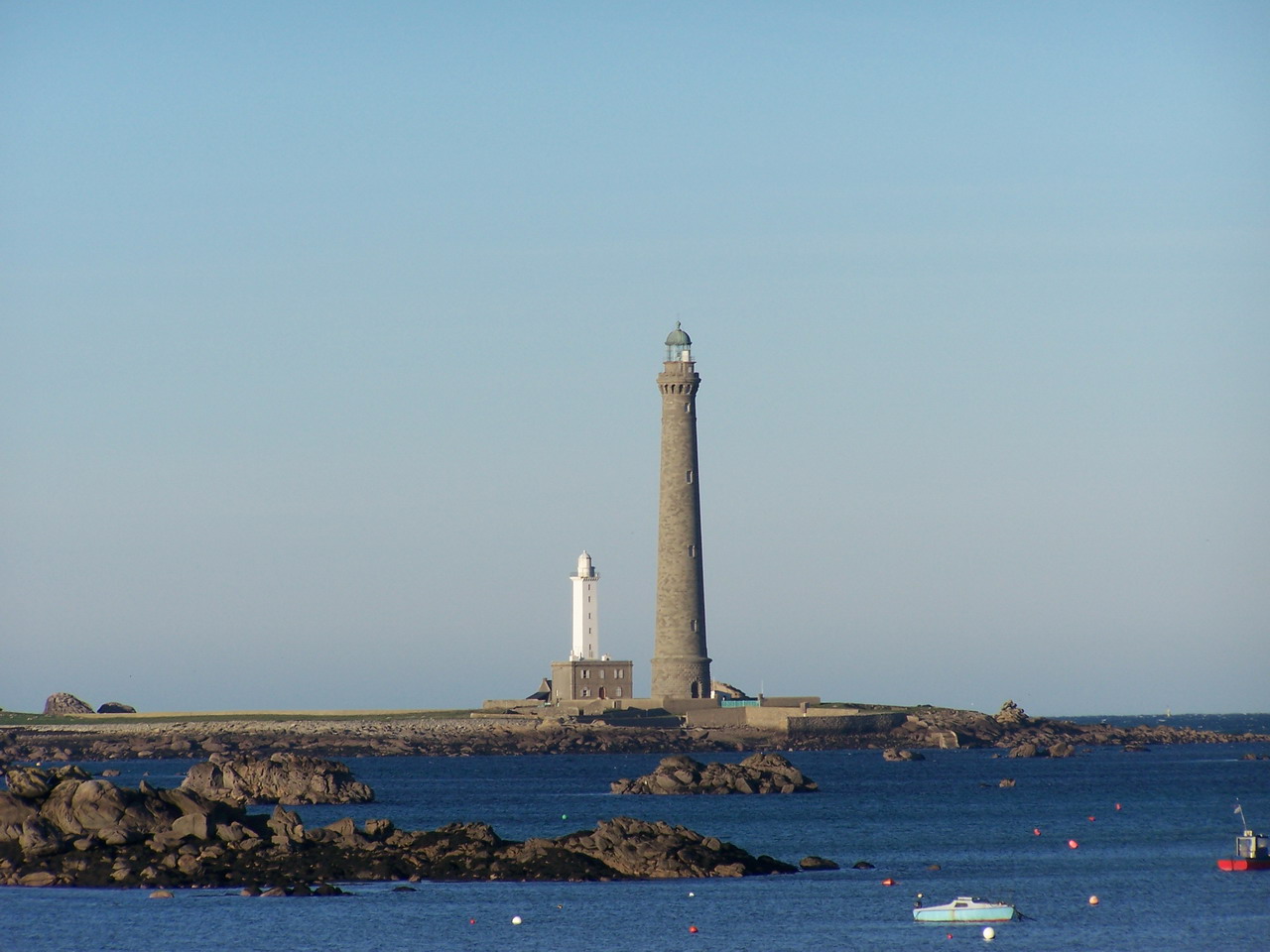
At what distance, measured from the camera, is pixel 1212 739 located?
14725 centimetres

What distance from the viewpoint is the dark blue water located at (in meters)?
42.2

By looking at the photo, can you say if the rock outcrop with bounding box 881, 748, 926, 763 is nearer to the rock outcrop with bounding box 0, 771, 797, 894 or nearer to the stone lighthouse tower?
the stone lighthouse tower

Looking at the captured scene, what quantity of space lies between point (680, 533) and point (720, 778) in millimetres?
24542

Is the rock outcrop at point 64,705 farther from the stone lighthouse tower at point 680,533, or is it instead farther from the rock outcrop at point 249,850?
the rock outcrop at point 249,850

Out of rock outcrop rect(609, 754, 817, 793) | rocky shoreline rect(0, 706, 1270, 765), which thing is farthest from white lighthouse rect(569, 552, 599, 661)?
rock outcrop rect(609, 754, 817, 793)

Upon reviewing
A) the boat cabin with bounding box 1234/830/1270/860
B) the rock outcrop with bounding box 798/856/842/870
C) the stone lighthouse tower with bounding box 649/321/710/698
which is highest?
the stone lighthouse tower with bounding box 649/321/710/698

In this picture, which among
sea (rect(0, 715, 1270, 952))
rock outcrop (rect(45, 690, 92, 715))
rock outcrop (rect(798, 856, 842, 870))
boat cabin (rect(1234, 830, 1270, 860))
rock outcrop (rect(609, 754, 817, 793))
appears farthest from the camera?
rock outcrop (rect(45, 690, 92, 715))

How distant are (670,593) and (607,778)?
46.0 feet

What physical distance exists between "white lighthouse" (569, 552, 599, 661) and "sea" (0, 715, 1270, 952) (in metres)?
29.2

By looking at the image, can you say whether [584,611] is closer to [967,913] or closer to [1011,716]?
[1011,716]

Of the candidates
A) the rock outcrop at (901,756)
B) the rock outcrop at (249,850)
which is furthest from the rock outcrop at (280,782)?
the rock outcrop at (901,756)

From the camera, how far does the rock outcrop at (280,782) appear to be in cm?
7469

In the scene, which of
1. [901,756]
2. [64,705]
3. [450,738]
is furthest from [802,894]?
[64,705]

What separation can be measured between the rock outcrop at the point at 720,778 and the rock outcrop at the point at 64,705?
64.2 metres
